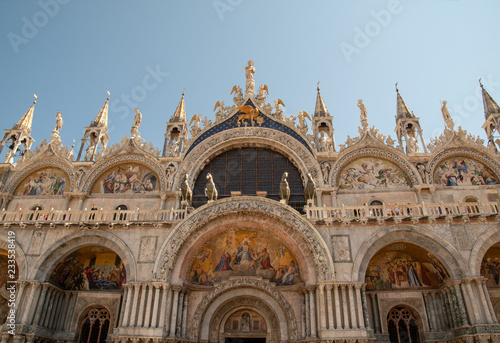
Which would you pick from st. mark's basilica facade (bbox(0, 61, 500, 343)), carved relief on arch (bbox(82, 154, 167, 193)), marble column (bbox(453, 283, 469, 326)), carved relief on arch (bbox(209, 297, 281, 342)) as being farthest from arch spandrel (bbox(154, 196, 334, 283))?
marble column (bbox(453, 283, 469, 326))

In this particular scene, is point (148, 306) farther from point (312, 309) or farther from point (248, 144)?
point (248, 144)

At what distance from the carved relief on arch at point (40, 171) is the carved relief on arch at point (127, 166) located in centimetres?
103

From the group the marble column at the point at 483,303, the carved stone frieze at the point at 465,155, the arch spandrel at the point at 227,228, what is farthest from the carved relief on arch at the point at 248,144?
the marble column at the point at 483,303

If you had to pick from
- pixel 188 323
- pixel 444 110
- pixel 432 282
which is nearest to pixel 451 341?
pixel 432 282

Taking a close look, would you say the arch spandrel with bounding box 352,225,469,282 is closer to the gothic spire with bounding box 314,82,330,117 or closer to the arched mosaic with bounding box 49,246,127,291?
the gothic spire with bounding box 314,82,330,117

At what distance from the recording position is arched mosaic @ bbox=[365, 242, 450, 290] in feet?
55.4

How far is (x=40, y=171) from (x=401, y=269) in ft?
66.4

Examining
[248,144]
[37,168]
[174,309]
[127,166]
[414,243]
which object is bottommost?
[174,309]

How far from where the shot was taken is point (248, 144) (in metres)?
22.0

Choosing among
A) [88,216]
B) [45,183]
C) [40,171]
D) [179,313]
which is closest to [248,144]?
[88,216]

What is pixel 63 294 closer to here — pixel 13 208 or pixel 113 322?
pixel 113 322

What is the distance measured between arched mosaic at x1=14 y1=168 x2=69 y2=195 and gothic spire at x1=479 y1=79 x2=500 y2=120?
24.5 metres

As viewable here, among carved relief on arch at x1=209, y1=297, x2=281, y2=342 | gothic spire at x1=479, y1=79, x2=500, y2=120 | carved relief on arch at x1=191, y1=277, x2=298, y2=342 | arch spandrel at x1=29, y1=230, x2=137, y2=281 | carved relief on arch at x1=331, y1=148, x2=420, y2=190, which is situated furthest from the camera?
gothic spire at x1=479, y1=79, x2=500, y2=120

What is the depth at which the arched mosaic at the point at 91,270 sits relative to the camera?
58.9 feet
